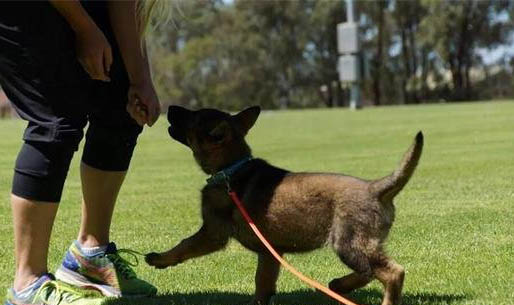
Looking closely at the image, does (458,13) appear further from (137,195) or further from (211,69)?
(137,195)

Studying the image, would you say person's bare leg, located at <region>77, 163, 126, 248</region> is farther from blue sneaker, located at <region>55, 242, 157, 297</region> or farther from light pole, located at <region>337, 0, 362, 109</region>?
light pole, located at <region>337, 0, 362, 109</region>

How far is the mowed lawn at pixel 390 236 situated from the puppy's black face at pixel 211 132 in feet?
2.48

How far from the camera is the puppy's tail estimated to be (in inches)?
145

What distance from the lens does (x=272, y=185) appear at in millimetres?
3988

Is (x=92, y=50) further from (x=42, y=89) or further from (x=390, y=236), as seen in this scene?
(x=390, y=236)

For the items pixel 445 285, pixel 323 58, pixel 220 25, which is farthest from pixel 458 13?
pixel 445 285

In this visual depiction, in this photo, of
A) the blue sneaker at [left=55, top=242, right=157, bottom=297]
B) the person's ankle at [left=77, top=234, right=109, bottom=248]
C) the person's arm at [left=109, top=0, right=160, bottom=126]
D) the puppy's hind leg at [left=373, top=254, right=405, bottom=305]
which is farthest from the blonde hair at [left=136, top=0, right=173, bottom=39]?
the puppy's hind leg at [left=373, top=254, right=405, bottom=305]

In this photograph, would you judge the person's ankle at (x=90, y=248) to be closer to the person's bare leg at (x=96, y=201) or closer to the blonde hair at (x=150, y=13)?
the person's bare leg at (x=96, y=201)

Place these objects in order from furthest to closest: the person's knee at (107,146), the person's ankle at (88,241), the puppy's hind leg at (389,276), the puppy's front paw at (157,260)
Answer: the person's ankle at (88,241) → the person's knee at (107,146) → the puppy's front paw at (157,260) → the puppy's hind leg at (389,276)

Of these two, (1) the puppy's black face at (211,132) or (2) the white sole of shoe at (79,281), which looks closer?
(1) the puppy's black face at (211,132)

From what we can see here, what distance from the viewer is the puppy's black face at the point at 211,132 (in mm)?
Answer: 4238

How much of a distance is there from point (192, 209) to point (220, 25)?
69.4m

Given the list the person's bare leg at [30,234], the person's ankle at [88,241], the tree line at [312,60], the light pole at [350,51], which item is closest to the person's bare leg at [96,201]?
the person's ankle at [88,241]

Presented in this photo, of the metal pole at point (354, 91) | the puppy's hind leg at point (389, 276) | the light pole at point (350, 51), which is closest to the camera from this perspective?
the puppy's hind leg at point (389, 276)
